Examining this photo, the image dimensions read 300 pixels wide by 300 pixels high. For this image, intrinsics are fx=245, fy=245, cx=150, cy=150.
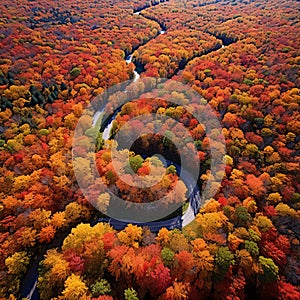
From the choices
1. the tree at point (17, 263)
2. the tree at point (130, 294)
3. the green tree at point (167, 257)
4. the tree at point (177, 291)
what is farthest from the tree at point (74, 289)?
the green tree at point (167, 257)

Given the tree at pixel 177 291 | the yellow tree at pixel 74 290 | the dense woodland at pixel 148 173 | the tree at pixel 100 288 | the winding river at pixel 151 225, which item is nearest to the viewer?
the yellow tree at pixel 74 290

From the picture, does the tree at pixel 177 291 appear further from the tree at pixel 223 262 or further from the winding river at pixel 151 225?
the winding river at pixel 151 225

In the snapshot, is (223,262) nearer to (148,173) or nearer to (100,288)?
(100,288)

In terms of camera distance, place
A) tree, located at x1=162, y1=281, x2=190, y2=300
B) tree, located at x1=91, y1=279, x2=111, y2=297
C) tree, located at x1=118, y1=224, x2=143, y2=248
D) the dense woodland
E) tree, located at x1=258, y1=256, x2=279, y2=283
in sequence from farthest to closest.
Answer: tree, located at x1=118, y1=224, x2=143, y2=248
tree, located at x1=258, y1=256, x2=279, y2=283
the dense woodland
tree, located at x1=91, y1=279, x2=111, y2=297
tree, located at x1=162, y1=281, x2=190, y2=300

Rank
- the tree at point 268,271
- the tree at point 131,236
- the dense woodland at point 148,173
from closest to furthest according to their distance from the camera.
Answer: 1. the dense woodland at point 148,173
2. the tree at point 268,271
3. the tree at point 131,236

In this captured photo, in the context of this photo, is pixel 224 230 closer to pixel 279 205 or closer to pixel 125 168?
pixel 279 205

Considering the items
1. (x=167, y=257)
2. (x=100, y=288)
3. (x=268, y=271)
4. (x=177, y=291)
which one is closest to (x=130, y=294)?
(x=100, y=288)

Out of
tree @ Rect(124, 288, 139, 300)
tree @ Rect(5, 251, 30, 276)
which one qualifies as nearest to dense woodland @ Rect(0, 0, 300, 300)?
tree @ Rect(5, 251, 30, 276)

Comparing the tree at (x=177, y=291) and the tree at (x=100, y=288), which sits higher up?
the tree at (x=100, y=288)

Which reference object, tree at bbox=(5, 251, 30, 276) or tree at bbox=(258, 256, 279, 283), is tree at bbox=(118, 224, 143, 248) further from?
tree at bbox=(258, 256, 279, 283)
